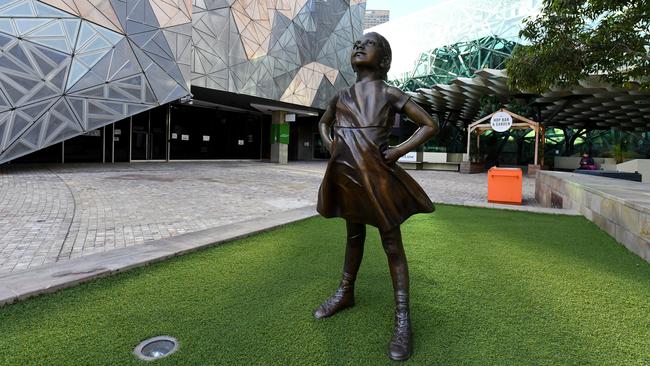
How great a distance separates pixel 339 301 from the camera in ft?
8.58

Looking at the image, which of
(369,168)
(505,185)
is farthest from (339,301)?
(505,185)

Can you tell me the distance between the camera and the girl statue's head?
2.39 m

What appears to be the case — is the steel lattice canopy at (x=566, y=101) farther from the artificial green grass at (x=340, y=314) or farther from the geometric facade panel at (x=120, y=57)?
the artificial green grass at (x=340, y=314)

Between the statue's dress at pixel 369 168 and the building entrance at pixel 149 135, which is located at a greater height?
the building entrance at pixel 149 135

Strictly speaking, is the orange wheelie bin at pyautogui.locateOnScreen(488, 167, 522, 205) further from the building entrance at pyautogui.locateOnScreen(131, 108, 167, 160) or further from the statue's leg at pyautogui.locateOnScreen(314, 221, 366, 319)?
the building entrance at pyautogui.locateOnScreen(131, 108, 167, 160)

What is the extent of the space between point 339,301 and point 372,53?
165 centimetres

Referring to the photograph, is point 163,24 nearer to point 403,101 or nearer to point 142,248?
point 142,248

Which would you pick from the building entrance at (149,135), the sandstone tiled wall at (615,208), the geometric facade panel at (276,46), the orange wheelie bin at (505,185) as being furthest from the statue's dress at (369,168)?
the building entrance at (149,135)

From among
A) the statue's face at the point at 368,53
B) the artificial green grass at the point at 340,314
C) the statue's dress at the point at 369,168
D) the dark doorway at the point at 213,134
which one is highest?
the dark doorway at the point at 213,134

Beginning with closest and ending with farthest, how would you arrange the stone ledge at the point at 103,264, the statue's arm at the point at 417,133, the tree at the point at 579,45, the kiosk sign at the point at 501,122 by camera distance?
the statue's arm at the point at 417,133, the stone ledge at the point at 103,264, the tree at the point at 579,45, the kiosk sign at the point at 501,122

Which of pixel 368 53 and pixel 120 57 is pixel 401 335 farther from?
pixel 120 57

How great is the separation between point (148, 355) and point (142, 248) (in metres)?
2.18

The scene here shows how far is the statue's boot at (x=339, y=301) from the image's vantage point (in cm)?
254

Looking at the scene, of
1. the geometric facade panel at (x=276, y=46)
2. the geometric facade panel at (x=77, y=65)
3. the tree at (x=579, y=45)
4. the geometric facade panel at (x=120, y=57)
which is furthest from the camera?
the geometric facade panel at (x=276, y=46)
